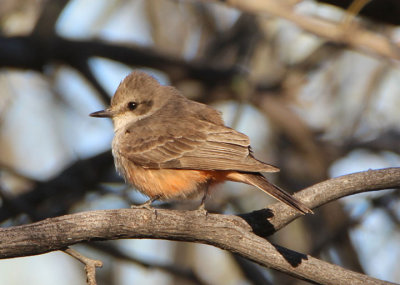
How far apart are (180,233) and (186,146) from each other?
139 centimetres

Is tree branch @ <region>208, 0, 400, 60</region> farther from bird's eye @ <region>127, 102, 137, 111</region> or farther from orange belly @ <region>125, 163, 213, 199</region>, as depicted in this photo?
orange belly @ <region>125, 163, 213, 199</region>

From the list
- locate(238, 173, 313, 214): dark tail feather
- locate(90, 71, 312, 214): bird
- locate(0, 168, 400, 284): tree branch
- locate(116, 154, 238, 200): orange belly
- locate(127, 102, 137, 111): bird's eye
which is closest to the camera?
locate(0, 168, 400, 284): tree branch

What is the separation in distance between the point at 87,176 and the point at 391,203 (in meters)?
3.67

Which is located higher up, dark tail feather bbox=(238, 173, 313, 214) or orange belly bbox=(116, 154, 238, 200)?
orange belly bbox=(116, 154, 238, 200)

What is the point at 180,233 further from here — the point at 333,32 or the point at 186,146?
the point at 333,32

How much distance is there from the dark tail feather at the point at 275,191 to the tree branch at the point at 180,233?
11.0 inches

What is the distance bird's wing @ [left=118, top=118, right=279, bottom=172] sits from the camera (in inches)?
213

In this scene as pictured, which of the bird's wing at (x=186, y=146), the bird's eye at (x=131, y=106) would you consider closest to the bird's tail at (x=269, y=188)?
the bird's wing at (x=186, y=146)

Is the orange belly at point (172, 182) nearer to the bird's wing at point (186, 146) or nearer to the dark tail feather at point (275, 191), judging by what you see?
the bird's wing at point (186, 146)

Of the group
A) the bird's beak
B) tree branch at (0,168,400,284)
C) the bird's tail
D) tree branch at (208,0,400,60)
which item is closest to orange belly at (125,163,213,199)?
the bird's tail

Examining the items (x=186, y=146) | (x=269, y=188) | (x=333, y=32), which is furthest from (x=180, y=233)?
(x=333, y=32)

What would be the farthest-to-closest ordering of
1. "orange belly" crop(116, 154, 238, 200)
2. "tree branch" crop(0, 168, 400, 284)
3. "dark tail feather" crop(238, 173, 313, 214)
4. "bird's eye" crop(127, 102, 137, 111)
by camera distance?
"bird's eye" crop(127, 102, 137, 111), "orange belly" crop(116, 154, 238, 200), "dark tail feather" crop(238, 173, 313, 214), "tree branch" crop(0, 168, 400, 284)

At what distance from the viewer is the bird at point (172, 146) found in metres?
5.41

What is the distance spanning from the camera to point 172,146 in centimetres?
590
